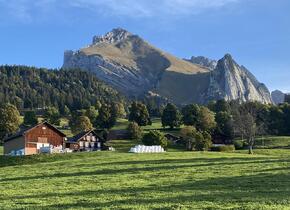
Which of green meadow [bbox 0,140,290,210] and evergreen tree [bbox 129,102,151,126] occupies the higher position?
evergreen tree [bbox 129,102,151,126]

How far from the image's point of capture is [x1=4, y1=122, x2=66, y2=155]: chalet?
109m

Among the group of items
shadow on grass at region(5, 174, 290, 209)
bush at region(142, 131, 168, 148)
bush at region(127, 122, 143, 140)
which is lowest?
shadow on grass at region(5, 174, 290, 209)

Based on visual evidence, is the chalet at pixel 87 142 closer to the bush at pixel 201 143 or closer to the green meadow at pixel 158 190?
the bush at pixel 201 143

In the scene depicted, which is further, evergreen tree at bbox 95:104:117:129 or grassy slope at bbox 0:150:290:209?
Result: evergreen tree at bbox 95:104:117:129

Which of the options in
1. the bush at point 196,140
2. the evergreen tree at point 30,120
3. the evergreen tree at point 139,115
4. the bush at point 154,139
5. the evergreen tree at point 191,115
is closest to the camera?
the bush at point 154,139

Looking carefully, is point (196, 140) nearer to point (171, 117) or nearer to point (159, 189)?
point (171, 117)

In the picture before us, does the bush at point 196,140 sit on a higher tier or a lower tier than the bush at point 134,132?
lower

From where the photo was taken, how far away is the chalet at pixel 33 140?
109 m

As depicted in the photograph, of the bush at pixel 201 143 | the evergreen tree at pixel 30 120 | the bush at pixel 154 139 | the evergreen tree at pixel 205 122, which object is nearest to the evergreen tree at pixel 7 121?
the evergreen tree at pixel 30 120

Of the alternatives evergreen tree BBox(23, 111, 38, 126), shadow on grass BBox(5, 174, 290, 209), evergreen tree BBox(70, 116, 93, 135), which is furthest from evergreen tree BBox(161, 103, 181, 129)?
shadow on grass BBox(5, 174, 290, 209)

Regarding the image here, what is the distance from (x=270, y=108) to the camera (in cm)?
15562

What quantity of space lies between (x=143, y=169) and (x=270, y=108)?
11434 centimetres

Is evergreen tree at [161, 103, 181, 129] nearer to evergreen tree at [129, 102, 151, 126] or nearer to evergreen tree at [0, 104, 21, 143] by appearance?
evergreen tree at [129, 102, 151, 126]

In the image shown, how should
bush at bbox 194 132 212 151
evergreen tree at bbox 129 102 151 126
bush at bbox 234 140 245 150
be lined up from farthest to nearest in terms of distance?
evergreen tree at bbox 129 102 151 126 < bush at bbox 234 140 245 150 < bush at bbox 194 132 212 151
